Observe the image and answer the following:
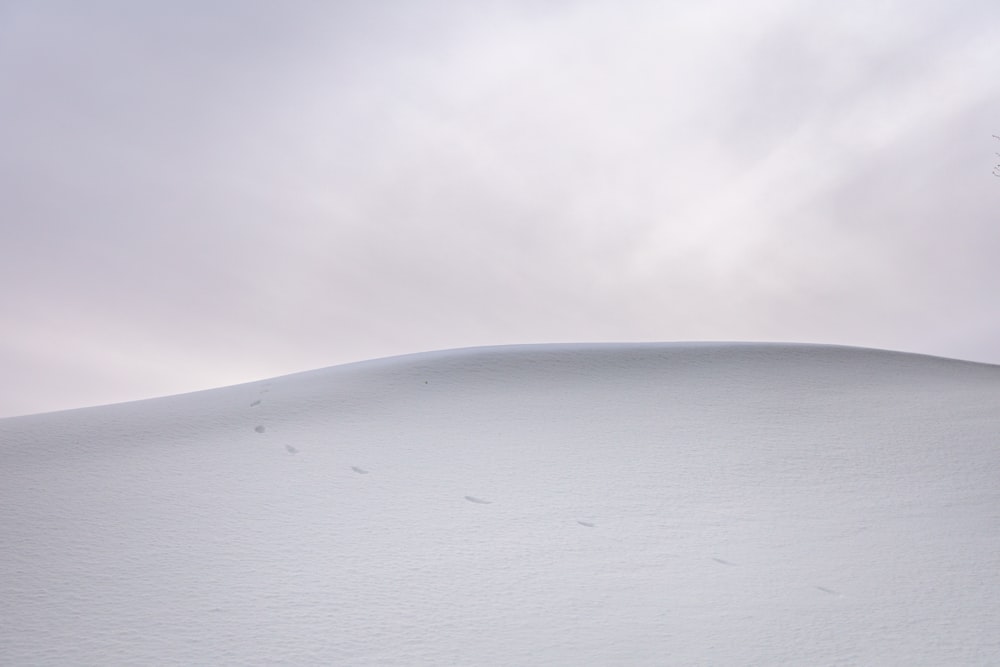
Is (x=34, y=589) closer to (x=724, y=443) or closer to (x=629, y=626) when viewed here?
(x=629, y=626)

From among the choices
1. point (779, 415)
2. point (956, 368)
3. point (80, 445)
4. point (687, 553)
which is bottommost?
point (687, 553)

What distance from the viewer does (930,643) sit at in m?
1.82

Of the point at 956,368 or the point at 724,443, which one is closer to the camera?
the point at 724,443

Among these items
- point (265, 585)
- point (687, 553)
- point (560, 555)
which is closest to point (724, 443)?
point (687, 553)

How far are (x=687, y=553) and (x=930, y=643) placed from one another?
665mm

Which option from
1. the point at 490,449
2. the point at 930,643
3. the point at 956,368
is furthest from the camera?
the point at 956,368

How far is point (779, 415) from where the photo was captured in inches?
158

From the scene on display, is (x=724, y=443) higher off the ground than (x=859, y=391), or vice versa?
(x=859, y=391)

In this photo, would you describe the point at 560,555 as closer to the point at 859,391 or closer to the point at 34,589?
the point at 34,589

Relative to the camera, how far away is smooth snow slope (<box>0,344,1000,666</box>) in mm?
1783

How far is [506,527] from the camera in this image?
8.13ft

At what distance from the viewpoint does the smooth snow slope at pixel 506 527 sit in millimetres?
1783

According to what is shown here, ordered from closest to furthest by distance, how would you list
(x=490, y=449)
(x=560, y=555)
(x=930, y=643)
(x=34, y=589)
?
(x=930, y=643), (x=34, y=589), (x=560, y=555), (x=490, y=449)

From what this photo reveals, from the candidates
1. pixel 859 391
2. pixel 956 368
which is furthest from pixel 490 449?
pixel 956 368
